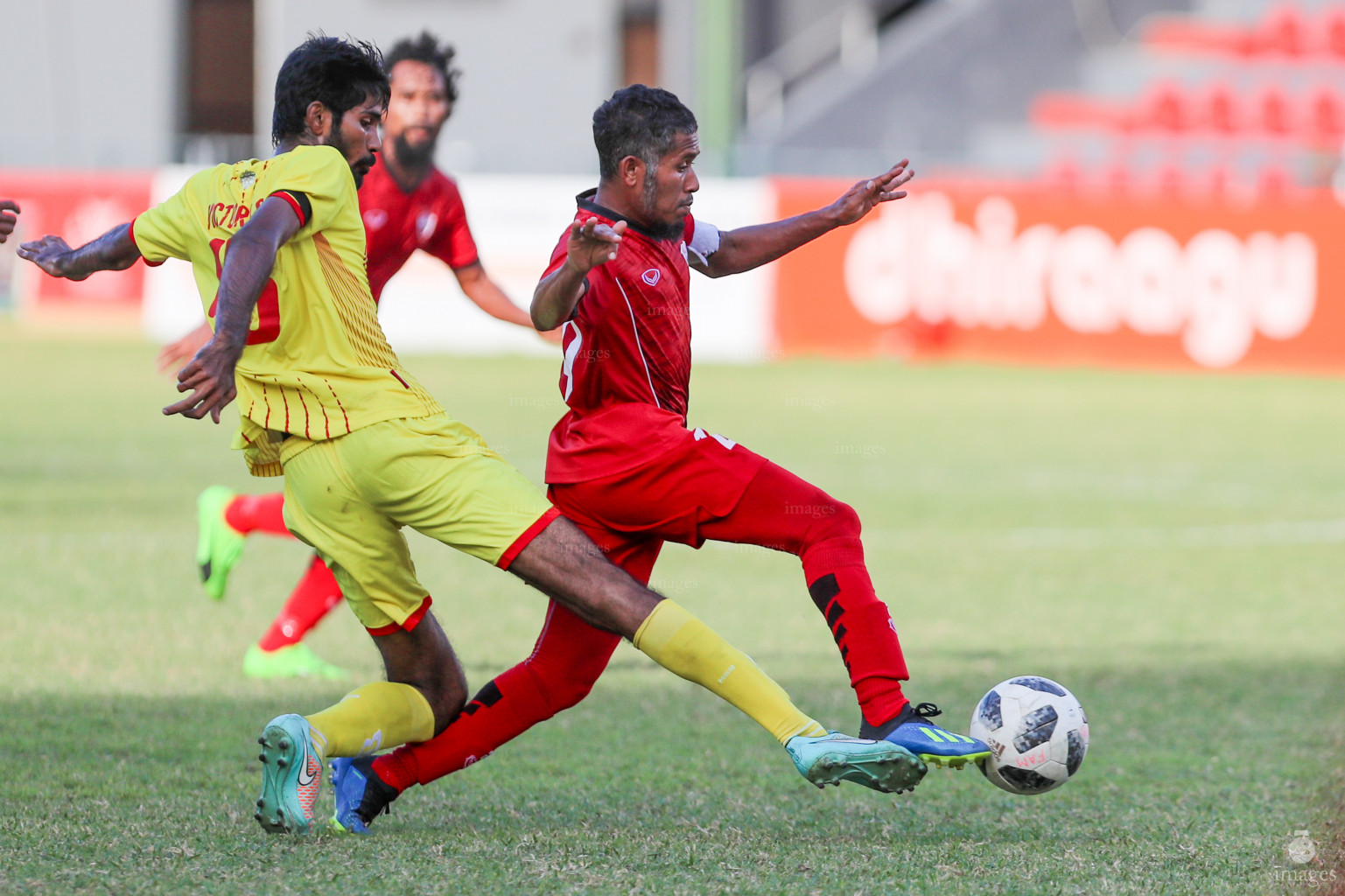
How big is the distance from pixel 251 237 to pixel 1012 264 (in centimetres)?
1744

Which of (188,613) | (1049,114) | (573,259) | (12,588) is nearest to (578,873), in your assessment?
(573,259)

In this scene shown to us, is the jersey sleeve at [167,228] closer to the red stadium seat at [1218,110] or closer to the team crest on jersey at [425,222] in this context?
the team crest on jersey at [425,222]

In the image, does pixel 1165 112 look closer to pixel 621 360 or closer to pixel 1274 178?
pixel 1274 178

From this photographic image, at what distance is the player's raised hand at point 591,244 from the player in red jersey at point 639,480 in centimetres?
12

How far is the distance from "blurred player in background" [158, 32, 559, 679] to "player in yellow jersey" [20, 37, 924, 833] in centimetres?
168

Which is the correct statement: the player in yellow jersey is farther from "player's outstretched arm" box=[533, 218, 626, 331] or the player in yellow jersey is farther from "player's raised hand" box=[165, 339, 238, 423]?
"player's outstretched arm" box=[533, 218, 626, 331]

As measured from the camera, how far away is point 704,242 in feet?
14.4

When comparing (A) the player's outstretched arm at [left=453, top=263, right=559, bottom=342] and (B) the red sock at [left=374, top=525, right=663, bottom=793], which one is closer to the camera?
(B) the red sock at [left=374, top=525, right=663, bottom=793]

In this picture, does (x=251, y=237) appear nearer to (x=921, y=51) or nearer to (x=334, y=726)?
(x=334, y=726)

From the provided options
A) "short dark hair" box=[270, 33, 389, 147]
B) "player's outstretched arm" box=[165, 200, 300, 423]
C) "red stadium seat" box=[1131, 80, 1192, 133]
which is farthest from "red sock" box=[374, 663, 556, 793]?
"red stadium seat" box=[1131, 80, 1192, 133]

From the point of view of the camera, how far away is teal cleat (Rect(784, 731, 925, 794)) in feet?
11.8

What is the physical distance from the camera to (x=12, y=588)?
7660mm

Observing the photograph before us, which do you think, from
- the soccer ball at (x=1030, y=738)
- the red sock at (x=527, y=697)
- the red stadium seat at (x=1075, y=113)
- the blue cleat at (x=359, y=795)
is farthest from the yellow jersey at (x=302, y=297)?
the red stadium seat at (x=1075, y=113)

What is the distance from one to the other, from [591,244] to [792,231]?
1.01 m
